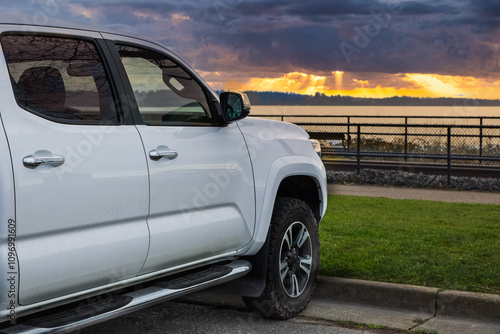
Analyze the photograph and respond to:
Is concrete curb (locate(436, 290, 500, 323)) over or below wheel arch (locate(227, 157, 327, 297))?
below

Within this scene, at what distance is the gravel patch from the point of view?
1540 cm

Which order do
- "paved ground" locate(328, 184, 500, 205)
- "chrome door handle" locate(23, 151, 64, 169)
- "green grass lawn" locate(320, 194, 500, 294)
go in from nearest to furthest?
"chrome door handle" locate(23, 151, 64, 169) < "green grass lawn" locate(320, 194, 500, 294) < "paved ground" locate(328, 184, 500, 205)

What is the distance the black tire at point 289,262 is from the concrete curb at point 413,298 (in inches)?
14.0

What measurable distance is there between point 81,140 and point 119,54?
2.69 ft

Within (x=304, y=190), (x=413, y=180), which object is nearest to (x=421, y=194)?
(x=413, y=180)

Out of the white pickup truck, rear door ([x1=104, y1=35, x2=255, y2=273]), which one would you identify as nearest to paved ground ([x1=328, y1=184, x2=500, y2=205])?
the white pickup truck

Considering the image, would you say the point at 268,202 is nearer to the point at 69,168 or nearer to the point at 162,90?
the point at 162,90

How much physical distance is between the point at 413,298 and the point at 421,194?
841 centimetres

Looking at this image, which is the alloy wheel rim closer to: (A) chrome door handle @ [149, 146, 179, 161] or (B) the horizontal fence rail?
(A) chrome door handle @ [149, 146, 179, 161]

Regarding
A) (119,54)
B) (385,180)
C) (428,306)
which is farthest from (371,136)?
(119,54)

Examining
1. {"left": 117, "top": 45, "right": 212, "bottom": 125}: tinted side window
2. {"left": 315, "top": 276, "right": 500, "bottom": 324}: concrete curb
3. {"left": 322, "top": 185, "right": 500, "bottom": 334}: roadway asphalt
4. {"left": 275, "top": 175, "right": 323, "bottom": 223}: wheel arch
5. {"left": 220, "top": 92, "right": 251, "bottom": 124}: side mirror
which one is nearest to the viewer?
{"left": 117, "top": 45, "right": 212, "bottom": 125}: tinted side window

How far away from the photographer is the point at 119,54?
14.8 feet

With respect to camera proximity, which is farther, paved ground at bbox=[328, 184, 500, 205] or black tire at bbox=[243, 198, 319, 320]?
paved ground at bbox=[328, 184, 500, 205]

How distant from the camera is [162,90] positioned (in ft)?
15.8
